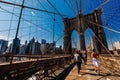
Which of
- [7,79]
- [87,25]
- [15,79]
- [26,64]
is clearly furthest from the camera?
[87,25]


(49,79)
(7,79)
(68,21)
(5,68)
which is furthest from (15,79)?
(68,21)

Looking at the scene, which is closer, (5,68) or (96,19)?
(5,68)

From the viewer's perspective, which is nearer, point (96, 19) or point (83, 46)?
point (83, 46)

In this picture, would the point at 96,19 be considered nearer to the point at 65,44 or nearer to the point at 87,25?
the point at 87,25

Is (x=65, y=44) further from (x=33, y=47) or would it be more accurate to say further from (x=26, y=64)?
(x=26, y=64)

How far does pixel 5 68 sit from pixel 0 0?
1.76 meters

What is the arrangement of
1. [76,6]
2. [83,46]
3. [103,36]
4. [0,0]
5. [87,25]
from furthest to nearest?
1. [87,25]
2. [103,36]
3. [83,46]
4. [76,6]
5. [0,0]

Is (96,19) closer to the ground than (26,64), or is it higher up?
higher up

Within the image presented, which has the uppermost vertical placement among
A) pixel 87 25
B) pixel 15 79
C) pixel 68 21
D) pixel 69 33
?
pixel 68 21

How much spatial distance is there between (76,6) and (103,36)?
34.6ft

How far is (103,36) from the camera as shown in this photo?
62.8ft

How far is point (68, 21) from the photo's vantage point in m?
24.8

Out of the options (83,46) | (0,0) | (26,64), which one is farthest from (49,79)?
(83,46)

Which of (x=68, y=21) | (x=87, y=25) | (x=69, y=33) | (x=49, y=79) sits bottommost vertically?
(x=49, y=79)
